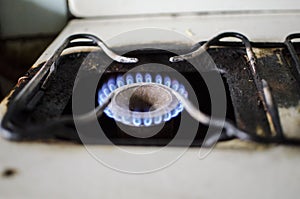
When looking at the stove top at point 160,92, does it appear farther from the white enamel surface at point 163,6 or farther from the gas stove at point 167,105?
the white enamel surface at point 163,6

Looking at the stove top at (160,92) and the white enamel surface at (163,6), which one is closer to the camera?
the stove top at (160,92)

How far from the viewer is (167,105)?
475 mm

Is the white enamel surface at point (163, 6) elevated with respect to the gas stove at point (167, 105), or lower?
elevated

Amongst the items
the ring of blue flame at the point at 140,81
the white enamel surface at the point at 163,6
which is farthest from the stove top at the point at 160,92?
the white enamel surface at the point at 163,6

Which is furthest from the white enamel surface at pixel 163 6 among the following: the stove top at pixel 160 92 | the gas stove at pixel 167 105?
the stove top at pixel 160 92

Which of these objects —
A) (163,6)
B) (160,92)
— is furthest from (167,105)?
(163,6)

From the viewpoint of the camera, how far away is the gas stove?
1.21ft

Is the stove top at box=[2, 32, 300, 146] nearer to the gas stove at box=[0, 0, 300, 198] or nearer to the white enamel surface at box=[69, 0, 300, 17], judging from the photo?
the gas stove at box=[0, 0, 300, 198]

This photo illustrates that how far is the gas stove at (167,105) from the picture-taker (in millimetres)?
368

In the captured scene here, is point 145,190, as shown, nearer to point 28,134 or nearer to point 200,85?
point 28,134

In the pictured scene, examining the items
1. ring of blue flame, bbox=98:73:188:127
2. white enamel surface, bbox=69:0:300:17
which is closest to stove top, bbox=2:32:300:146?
ring of blue flame, bbox=98:73:188:127

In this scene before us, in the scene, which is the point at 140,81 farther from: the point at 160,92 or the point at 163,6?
the point at 163,6

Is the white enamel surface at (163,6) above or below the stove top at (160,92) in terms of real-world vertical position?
above

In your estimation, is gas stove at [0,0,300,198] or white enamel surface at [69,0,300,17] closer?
gas stove at [0,0,300,198]
